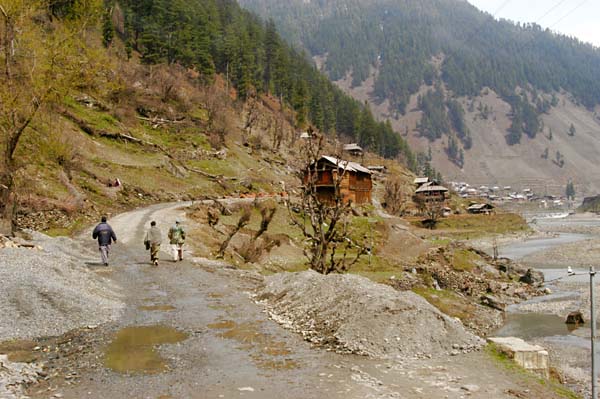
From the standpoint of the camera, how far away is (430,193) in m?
125

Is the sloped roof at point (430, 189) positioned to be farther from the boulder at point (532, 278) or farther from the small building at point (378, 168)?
the boulder at point (532, 278)

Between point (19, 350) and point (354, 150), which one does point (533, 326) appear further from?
point (354, 150)

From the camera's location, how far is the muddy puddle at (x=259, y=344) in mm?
12188

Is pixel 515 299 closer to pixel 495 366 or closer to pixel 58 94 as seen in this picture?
pixel 495 366

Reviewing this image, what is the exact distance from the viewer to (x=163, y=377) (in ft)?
36.0

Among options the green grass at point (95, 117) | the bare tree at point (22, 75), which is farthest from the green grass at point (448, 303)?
the green grass at point (95, 117)

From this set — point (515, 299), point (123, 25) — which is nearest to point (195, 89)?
point (123, 25)

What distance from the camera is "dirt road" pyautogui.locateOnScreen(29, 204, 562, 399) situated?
10.4 m

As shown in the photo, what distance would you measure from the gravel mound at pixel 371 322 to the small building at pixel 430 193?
107999 mm

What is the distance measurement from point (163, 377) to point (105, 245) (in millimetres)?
14646

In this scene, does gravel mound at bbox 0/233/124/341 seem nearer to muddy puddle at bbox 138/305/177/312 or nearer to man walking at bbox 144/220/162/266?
muddy puddle at bbox 138/305/177/312

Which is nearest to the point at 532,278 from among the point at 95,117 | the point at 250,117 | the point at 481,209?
the point at 95,117

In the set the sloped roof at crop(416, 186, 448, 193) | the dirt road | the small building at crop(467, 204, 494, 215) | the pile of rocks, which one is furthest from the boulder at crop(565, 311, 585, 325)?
the small building at crop(467, 204, 494, 215)

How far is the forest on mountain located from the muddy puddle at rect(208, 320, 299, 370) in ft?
286
